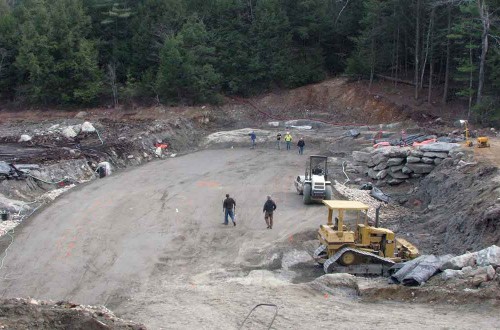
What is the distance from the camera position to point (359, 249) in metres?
17.4

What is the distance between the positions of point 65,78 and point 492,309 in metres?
43.2

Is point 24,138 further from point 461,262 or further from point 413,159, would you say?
point 461,262

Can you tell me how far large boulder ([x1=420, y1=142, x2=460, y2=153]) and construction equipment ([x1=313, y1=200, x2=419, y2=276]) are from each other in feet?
36.7

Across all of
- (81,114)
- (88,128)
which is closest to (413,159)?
(88,128)

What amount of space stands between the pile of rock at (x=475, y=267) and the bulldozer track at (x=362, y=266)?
→ 2042 millimetres

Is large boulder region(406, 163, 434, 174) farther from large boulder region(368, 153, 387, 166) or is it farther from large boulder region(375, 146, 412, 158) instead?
large boulder region(368, 153, 387, 166)

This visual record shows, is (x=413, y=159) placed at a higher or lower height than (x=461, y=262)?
lower

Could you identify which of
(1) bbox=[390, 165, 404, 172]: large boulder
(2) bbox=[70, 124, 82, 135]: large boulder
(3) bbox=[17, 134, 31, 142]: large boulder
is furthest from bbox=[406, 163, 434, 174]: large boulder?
(3) bbox=[17, 134, 31, 142]: large boulder

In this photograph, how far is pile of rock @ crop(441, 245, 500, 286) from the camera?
46.1 feet

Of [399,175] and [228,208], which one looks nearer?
[228,208]

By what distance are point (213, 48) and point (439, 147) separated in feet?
85.3

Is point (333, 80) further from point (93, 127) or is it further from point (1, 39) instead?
point (1, 39)

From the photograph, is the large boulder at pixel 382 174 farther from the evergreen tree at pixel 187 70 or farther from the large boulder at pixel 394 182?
the evergreen tree at pixel 187 70

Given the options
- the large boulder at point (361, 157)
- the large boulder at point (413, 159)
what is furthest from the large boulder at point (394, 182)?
the large boulder at point (361, 157)
